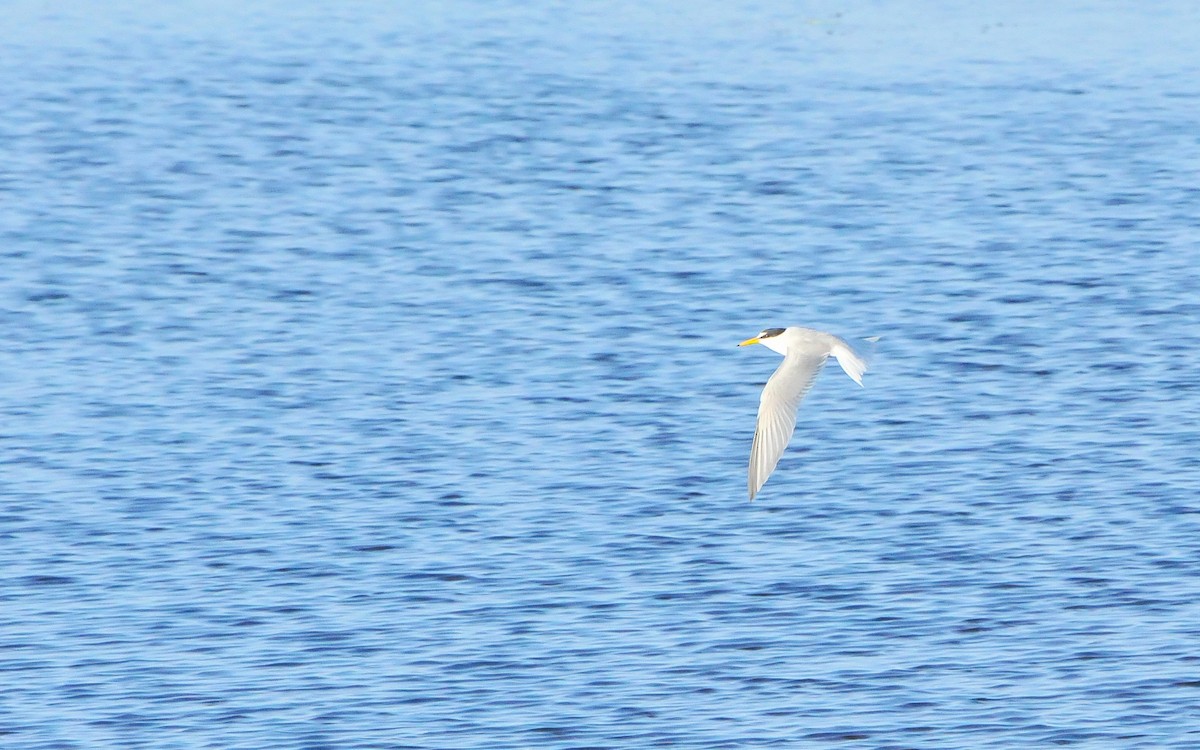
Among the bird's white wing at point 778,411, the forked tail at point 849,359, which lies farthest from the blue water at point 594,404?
the forked tail at point 849,359

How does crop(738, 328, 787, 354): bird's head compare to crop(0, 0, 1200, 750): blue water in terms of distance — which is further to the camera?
crop(738, 328, 787, 354): bird's head

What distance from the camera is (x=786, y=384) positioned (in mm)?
9383

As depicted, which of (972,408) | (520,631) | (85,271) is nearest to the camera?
(520,631)

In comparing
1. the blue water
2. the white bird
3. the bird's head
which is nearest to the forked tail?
the white bird

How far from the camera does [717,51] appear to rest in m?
24.1

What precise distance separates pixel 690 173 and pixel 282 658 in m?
10.3

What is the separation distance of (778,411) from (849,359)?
17.7 inches

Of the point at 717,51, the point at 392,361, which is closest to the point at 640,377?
the point at 392,361

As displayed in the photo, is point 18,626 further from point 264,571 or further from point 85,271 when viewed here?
point 85,271

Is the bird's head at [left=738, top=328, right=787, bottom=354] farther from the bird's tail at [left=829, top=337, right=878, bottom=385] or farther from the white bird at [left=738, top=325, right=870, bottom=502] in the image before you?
the bird's tail at [left=829, top=337, right=878, bottom=385]

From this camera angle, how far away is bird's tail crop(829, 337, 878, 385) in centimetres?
919

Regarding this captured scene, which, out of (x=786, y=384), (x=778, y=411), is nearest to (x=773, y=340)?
(x=786, y=384)

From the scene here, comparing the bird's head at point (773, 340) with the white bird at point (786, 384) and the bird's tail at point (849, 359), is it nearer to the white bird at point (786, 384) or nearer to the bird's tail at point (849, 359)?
the white bird at point (786, 384)

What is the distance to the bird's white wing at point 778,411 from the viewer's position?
8805mm
